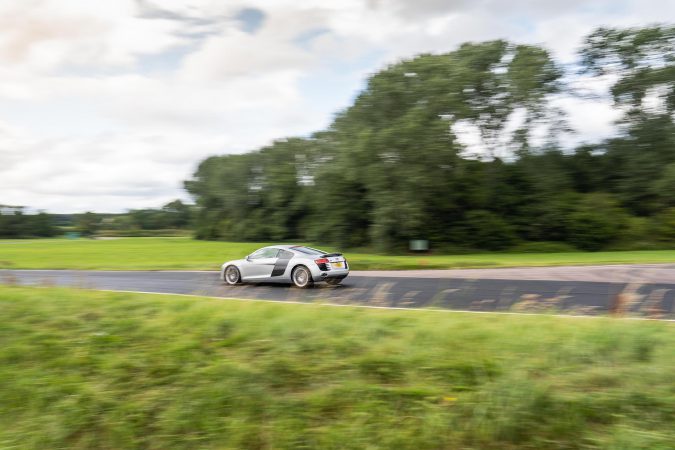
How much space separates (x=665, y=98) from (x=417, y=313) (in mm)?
42522

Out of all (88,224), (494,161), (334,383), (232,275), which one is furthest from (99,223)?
(334,383)

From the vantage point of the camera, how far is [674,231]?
126 ft

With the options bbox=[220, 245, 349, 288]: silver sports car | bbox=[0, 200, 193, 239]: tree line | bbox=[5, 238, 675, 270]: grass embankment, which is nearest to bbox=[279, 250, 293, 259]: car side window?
bbox=[220, 245, 349, 288]: silver sports car

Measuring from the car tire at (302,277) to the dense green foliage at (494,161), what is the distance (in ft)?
64.8

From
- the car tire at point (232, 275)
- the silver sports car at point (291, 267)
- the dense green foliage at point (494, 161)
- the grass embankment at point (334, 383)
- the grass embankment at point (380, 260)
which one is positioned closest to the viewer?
the grass embankment at point (334, 383)

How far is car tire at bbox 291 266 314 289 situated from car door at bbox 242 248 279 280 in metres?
0.91

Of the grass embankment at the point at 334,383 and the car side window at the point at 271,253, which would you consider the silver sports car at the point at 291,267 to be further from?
the grass embankment at the point at 334,383

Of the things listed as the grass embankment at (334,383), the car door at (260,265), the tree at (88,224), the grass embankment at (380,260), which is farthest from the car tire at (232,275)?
the tree at (88,224)

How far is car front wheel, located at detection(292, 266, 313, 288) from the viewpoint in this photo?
632 inches

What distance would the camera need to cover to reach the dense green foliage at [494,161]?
35.8 meters

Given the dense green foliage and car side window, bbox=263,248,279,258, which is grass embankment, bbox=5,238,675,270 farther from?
car side window, bbox=263,248,279,258

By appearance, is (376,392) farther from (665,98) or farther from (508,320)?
(665,98)

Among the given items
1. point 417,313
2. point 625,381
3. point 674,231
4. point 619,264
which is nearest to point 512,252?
point 674,231

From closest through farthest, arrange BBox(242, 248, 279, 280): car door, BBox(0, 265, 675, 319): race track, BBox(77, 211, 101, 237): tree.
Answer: BBox(0, 265, 675, 319): race track < BBox(242, 248, 279, 280): car door < BBox(77, 211, 101, 237): tree
